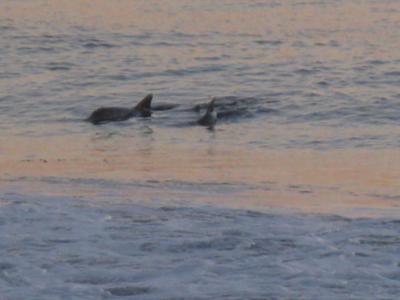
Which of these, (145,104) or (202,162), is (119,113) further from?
(202,162)

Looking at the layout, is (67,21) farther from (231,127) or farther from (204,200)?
(204,200)

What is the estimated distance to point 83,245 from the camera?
9703 mm

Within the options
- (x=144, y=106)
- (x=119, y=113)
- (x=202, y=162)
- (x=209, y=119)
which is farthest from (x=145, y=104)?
(x=202, y=162)

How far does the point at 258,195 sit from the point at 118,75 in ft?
41.2

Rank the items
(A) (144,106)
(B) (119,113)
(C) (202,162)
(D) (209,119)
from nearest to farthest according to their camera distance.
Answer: (C) (202,162) → (D) (209,119) → (B) (119,113) → (A) (144,106)

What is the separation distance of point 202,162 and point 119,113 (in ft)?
16.9

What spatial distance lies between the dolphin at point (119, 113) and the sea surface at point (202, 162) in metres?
0.28

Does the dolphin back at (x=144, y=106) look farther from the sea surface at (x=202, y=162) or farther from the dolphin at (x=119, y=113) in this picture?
the sea surface at (x=202, y=162)

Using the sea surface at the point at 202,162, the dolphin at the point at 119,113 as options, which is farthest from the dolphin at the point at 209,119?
the dolphin at the point at 119,113

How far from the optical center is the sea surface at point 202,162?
29.2 feet

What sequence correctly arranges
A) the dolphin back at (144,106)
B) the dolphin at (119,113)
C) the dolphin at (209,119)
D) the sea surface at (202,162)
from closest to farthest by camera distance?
the sea surface at (202,162) < the dolphin at (209,119) < the dolphin at (119,113) < the dolphin back at (144,106)

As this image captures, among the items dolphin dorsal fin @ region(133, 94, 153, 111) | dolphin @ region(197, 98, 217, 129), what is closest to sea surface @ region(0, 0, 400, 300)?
dolphin @ region(197, 98, 217, 129)

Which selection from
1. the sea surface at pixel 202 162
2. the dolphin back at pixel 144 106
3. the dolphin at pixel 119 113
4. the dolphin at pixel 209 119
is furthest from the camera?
the dolphin back at pixel 144 106

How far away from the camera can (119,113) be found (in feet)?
64.1
